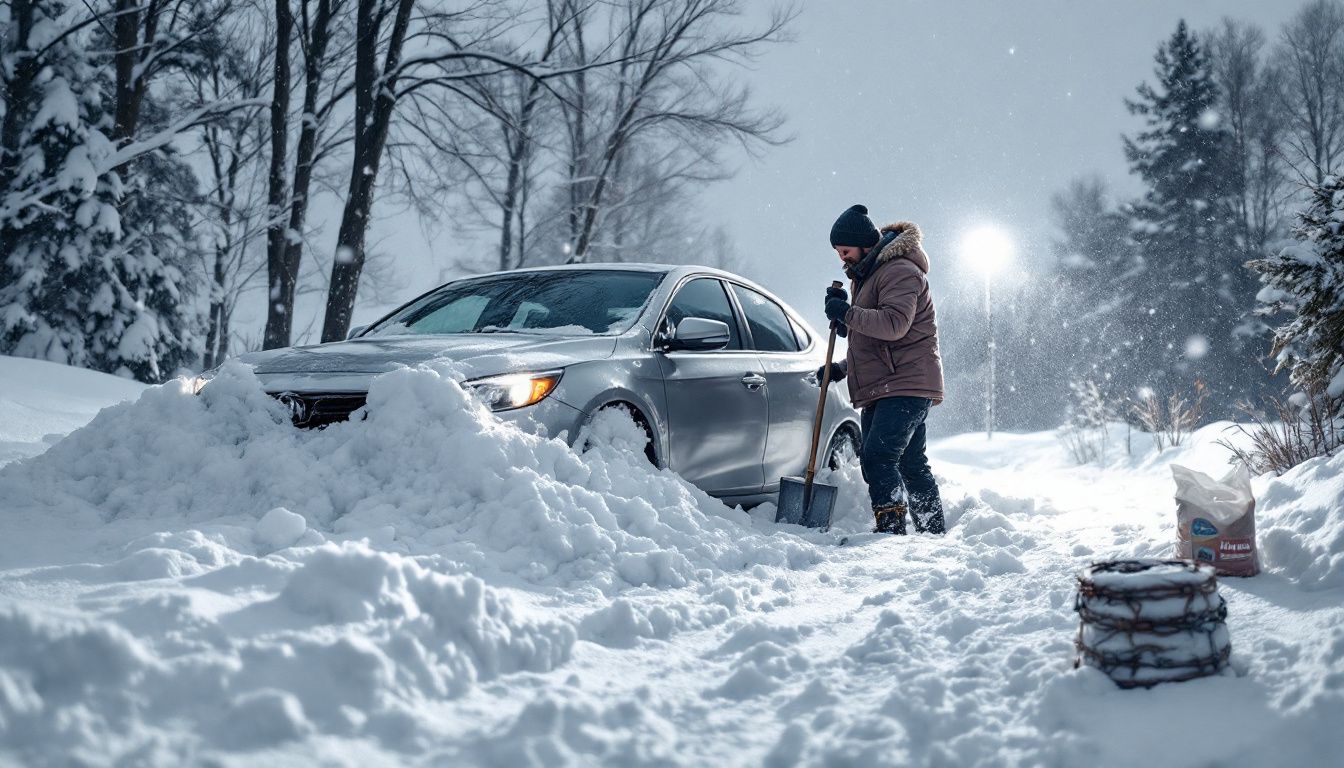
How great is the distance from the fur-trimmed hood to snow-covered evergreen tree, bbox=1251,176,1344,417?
6.00 ft

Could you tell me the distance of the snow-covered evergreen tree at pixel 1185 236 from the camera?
26781 millimetres

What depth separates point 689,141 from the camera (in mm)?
17656

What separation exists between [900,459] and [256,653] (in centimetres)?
413

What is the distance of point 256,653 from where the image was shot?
86.9 inches

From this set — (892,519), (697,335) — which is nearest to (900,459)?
(892,519)

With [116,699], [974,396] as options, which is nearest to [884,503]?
[116,699]

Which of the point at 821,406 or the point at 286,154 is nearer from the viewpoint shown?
the point at 821,406

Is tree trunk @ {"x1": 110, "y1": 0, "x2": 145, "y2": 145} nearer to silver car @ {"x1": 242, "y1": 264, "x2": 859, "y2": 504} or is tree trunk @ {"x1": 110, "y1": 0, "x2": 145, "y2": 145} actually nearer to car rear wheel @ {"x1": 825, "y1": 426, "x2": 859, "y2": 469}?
silver car @ {"x1": 242, "y1": 264, "x2": 859, "y2": 504}

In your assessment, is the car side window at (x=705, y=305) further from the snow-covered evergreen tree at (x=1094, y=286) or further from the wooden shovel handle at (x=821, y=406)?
the snow-covered evergreen tree at (x=1094, y=286)

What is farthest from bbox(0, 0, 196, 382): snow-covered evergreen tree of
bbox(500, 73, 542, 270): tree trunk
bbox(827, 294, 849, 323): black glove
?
bbox(827, 294, 849, 323): black glove

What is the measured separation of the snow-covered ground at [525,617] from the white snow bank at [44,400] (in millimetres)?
2758

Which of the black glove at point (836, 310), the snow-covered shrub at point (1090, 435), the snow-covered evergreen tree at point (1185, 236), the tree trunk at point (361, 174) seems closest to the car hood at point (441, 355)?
the black glove at point (836, 310)

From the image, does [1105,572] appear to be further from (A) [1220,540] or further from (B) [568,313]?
(B) [568,313]

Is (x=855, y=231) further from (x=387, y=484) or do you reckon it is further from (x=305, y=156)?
(x=305, y=156)
